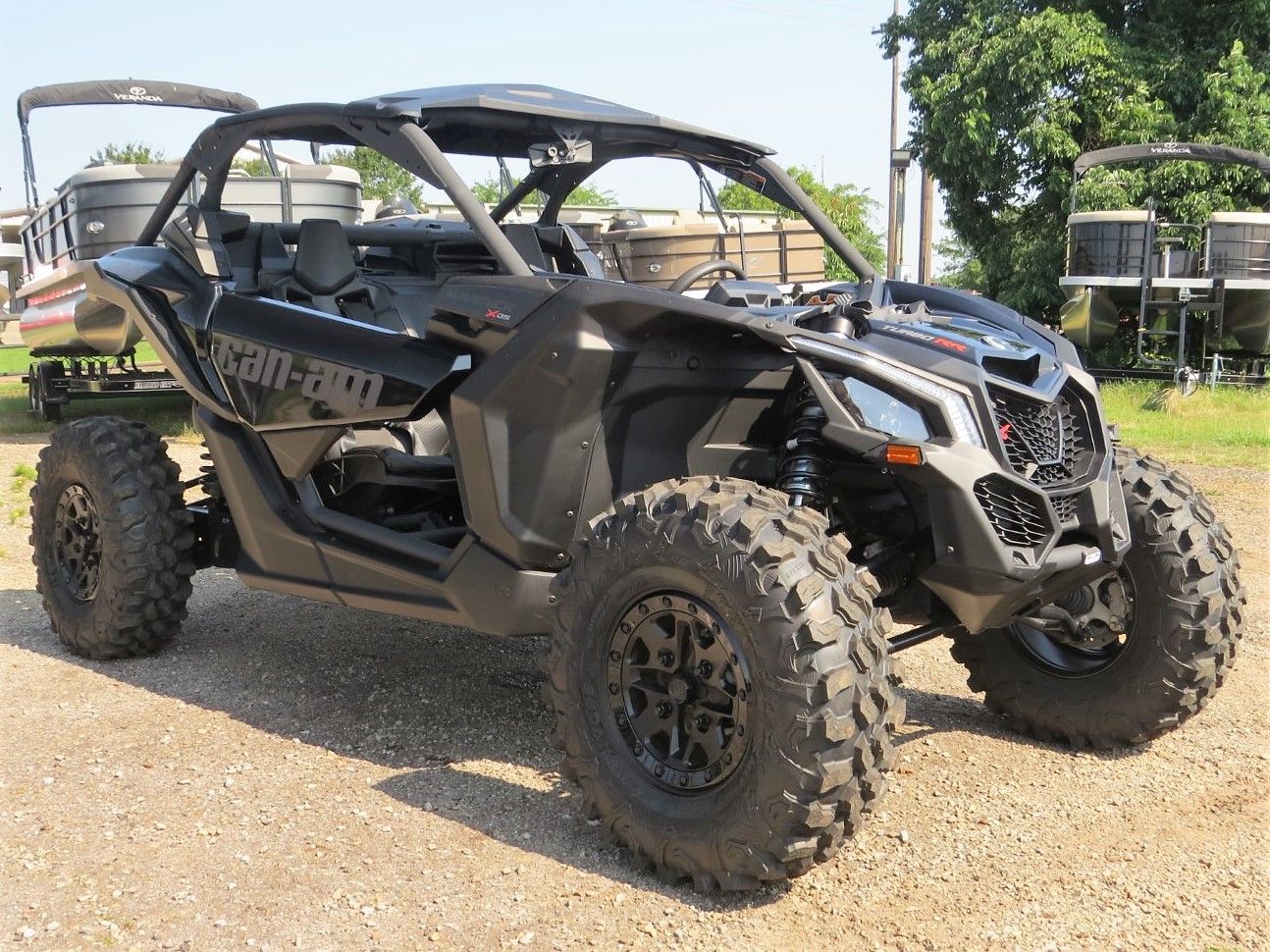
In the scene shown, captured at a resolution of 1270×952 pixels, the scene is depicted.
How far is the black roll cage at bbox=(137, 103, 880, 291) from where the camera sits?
4156 millimetres

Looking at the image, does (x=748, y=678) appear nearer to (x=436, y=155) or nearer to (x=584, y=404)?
(x=584, y=404)

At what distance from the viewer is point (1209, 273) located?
15.9 m

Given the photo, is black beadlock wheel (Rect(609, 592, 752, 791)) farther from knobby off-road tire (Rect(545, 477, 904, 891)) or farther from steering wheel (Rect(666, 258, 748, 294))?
steering wheel (Rect(666, 258, 748, 294))

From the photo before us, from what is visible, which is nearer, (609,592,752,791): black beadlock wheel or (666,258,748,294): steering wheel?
(609,592,752,791): black beadlock wheel

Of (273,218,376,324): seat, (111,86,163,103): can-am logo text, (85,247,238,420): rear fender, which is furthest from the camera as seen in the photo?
(111,86,163,103): can-am logo text

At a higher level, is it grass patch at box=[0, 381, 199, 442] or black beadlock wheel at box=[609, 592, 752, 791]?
black beadlock wheel at box=[609, 592, 752, 791]

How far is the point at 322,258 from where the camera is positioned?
5.21m

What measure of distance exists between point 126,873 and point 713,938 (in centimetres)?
157

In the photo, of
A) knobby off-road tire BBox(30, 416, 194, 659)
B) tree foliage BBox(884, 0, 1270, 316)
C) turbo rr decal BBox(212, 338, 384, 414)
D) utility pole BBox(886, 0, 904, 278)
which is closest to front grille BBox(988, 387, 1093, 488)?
turbo rr decal BBox(212, 338, 384, 414)

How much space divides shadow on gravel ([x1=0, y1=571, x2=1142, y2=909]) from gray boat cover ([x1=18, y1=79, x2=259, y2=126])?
838cm

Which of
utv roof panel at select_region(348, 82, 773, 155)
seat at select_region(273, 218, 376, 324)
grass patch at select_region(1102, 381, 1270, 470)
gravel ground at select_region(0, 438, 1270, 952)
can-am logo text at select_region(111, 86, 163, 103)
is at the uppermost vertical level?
can-am logo text at select_region(111, 86, 163, 103)

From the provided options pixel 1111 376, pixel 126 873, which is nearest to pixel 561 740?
pixel 126 873

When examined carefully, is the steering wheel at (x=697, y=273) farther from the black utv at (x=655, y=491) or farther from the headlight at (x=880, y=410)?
the headlight at (x=880, y=410)

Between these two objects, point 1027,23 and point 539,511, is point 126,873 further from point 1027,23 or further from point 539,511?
point 1027,23
